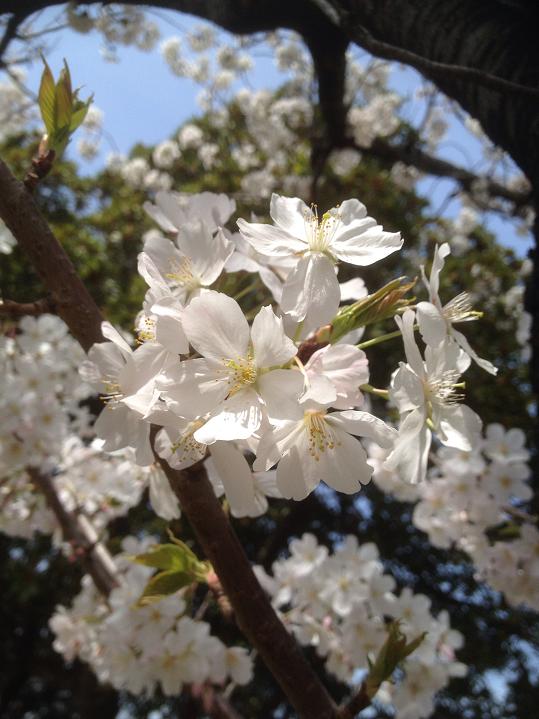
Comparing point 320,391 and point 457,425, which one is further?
point 457,425

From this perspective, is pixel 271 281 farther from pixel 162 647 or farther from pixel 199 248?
pixel 162 647

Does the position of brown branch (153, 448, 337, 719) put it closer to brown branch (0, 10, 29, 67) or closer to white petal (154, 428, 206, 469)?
white petal (154, 428, 206, 469)

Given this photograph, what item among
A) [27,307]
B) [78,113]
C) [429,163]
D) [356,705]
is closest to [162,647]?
[356,705]

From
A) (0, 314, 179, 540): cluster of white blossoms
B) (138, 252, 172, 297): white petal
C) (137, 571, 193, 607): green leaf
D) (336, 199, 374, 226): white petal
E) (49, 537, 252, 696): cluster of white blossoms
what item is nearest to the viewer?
(138, 252, 172, 297): white petal

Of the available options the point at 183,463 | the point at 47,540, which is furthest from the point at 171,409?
the point at 47,540

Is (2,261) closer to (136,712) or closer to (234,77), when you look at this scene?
(136,712)

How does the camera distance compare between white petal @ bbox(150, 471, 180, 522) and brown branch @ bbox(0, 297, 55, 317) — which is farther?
white petal @ bbox(150, 471, 180, 522)

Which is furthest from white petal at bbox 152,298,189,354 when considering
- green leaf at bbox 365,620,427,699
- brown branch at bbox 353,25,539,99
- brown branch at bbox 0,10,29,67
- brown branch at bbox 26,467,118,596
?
Result: brown branch at bbox 0,10,29,67
